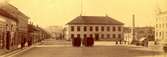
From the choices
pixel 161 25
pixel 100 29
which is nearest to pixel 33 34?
pixel 100 29

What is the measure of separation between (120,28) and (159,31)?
17248 mm

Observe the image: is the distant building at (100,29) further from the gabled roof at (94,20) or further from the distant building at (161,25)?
the distant building at (161,25)

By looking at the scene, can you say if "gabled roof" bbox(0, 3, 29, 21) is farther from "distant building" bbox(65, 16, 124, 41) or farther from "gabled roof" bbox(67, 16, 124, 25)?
"distant building" bbox(65, 16, 124, 41)

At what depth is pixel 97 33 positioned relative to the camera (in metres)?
103

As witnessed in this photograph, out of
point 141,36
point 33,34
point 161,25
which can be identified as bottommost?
point 141,36

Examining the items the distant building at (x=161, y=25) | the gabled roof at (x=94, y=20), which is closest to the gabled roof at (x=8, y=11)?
the distant building at (x=161, y=25)

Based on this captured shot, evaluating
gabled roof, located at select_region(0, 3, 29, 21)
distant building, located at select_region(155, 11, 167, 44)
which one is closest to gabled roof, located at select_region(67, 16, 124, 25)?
distant building, located at select_region(155, 11, 167, 44)

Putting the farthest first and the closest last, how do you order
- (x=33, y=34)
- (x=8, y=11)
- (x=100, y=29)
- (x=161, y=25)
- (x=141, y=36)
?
(x=141, y=36), (x=100, y=29), (x=161, y=25), (x=33, y=34), (x=8, y=11)

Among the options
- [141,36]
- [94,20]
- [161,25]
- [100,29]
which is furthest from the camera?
[141,36]

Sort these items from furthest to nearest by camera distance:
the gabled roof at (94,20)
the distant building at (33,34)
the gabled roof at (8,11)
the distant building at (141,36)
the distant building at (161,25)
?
the gabled roof at (94,20) < the distant building at (161,25) < the distant building at (33,34) < the distant building at (141,36) < the gabled roof at (8,11)

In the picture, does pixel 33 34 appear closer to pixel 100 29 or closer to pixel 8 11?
pixel 8 11

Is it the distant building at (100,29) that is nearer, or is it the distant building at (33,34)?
the distant building at (33,34)

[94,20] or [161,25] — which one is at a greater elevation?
[94,20]

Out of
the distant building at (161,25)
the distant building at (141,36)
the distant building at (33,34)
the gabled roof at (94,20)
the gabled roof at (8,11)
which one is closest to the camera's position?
the gabled roof at (8,11)
